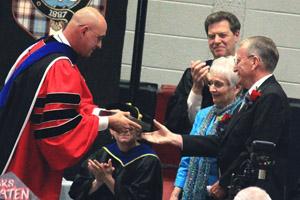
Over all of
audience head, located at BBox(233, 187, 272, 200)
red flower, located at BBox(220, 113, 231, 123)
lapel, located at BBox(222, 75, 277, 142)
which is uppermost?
lapel, located at BBox(222, 75, 277, 142)

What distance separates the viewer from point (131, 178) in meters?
6.63

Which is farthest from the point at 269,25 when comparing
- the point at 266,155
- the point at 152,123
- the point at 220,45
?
the point at 266,155

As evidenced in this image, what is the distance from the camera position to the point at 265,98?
5871 millimetres

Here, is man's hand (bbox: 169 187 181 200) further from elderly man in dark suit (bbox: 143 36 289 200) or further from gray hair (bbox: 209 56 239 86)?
gray hair (bbox: 209 56 239 86)

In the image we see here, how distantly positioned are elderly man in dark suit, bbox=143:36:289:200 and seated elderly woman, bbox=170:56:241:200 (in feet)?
0.74

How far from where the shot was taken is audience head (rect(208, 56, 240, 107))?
6.34 metres

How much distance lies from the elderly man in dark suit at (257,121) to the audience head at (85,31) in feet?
2.88

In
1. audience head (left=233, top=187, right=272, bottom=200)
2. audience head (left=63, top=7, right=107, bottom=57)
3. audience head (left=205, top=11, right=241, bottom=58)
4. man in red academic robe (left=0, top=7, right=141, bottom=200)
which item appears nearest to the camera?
audience head (left=233, top=187, right=272, bottom=200)

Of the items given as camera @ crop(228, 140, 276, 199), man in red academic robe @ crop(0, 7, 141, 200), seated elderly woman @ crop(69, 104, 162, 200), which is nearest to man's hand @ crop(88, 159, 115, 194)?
seated elderly woman @ crop(69, 104, 162, 200)

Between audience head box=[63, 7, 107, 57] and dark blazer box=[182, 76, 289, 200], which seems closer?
dark blazer box=[182, 76, 289, 200]

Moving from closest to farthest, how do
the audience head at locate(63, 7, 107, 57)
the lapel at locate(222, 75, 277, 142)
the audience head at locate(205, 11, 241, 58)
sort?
the lapel at locate(222, 75, 277, 142)
the audience head at locate(63, 7, 107, 57)
the audience head at locate(205, 11, 241, 58)

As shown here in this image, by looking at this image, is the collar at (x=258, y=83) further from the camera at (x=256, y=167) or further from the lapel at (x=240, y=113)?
the camera at (x=256, y=167)

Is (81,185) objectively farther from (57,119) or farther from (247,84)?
(247,84)

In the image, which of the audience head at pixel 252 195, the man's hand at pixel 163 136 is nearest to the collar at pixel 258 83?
the man's hand at pixel 163 136
